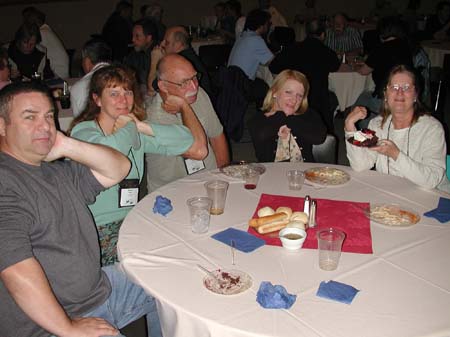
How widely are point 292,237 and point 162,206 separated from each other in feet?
2.14

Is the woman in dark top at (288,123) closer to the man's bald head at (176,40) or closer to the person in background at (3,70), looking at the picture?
the man's bald head at (176,40)

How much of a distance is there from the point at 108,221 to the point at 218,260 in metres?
0.87

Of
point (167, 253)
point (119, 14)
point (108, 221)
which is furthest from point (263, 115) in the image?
point (119, 14)

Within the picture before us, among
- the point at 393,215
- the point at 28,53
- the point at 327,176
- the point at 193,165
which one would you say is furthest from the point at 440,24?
the point at 393,215

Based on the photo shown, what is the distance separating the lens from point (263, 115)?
133 inches

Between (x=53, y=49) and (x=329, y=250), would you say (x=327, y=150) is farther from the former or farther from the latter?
(x=53, y=49)

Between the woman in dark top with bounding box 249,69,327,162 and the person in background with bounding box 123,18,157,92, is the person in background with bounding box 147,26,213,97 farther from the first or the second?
the woman in dark top with bounding box 249,69,327,162

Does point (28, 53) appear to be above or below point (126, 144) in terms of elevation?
above

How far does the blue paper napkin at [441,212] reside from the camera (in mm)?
2227

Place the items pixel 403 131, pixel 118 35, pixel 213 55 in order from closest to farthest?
pixel 403 131
pixel 213 55
pixel 118 35

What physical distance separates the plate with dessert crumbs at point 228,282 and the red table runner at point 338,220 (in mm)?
304

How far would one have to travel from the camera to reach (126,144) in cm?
249

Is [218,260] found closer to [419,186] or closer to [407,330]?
[407,330]

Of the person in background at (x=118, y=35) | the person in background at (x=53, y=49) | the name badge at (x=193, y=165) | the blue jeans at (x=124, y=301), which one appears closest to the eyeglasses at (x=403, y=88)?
the name badge at (x=193, y=165)
